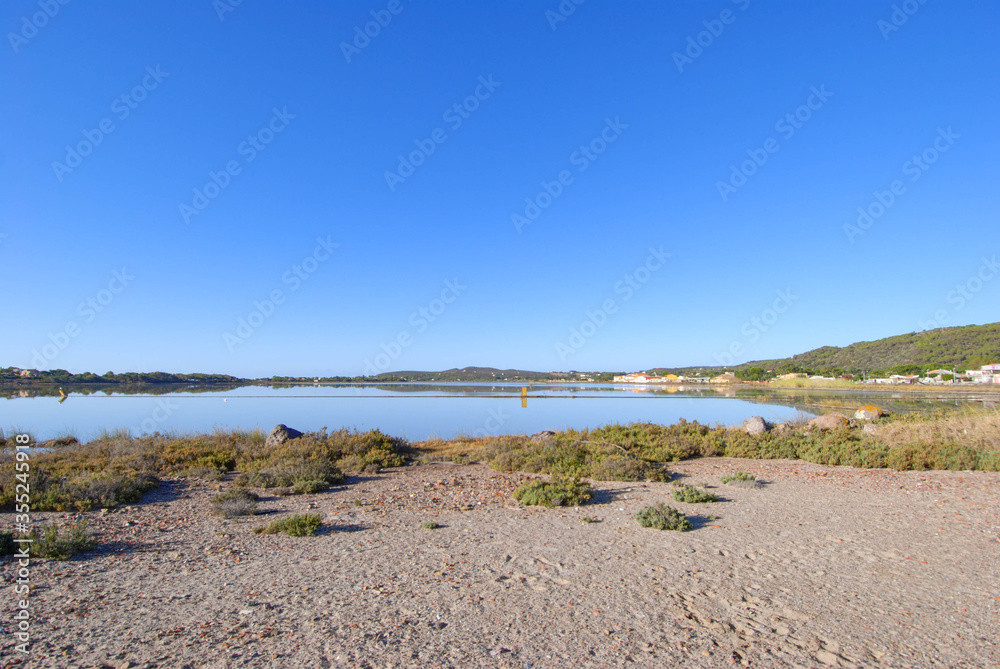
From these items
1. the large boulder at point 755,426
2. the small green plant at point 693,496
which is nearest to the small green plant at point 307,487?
the small green plant at point 693,496

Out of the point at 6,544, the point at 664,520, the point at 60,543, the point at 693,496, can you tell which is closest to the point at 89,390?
the point at 6,544

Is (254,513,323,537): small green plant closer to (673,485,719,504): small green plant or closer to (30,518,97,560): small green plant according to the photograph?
(30,518,97,560): small green plant

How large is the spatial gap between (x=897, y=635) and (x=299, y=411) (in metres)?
28.6

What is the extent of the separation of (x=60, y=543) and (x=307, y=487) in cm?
407

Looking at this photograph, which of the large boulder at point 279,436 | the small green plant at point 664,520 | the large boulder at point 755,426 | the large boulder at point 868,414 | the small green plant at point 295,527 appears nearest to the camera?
the small green plant at point 295,527

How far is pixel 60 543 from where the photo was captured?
5453mm

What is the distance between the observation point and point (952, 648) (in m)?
3.61

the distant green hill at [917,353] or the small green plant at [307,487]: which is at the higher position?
the distant green hill at [917,353]

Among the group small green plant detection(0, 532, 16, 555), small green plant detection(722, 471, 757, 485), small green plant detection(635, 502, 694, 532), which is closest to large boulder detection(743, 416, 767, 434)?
small green plant detection(722, 471, 757, 485)

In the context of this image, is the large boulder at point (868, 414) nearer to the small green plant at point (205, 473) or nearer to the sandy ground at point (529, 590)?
the sandy ground at point (529, 590)

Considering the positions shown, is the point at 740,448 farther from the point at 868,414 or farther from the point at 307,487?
the point at 307,487

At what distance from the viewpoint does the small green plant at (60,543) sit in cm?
535

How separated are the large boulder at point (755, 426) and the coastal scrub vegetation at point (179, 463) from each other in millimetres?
10319

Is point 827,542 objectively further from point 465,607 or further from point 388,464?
point 388,464
